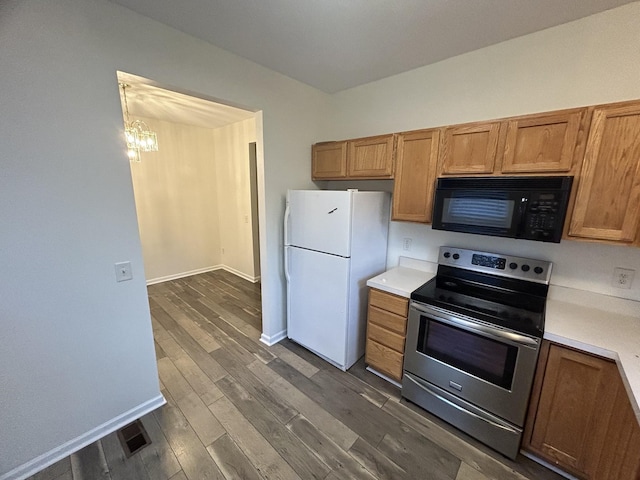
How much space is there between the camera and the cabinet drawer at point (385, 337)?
206 cm

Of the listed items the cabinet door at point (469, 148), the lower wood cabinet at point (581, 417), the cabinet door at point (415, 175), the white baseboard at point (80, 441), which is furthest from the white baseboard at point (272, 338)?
the cabinet door at point (469, 148)

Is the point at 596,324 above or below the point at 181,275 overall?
above

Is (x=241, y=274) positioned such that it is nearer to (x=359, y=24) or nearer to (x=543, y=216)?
(x=359, y=24)

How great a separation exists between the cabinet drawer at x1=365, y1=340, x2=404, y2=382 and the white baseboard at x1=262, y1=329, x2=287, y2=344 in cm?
101

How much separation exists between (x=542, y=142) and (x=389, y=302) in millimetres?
1429

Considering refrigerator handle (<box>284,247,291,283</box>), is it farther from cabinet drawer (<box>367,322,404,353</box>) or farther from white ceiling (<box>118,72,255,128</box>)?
white ceiling (<box>118,72,255,128</box>)

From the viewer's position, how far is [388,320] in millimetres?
2088

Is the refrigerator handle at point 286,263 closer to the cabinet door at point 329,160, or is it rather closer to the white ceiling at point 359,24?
the cabinet door at point 329,160

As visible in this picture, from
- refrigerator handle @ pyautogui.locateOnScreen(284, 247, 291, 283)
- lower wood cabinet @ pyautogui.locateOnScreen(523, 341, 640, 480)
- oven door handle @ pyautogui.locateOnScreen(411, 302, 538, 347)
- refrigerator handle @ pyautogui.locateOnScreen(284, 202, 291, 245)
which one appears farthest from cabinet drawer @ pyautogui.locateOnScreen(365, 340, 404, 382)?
refrigerator handle @ pyautogui.locateOnScreen(284, 202, 291, 245)

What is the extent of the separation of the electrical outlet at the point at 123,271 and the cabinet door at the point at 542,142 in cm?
254

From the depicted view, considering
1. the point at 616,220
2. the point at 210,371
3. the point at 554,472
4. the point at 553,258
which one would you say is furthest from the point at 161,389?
the point at 616,220

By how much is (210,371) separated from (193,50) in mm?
2587

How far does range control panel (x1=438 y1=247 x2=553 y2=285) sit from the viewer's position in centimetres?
180

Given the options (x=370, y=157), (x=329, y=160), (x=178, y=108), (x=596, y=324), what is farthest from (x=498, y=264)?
(x=178, y=108)
